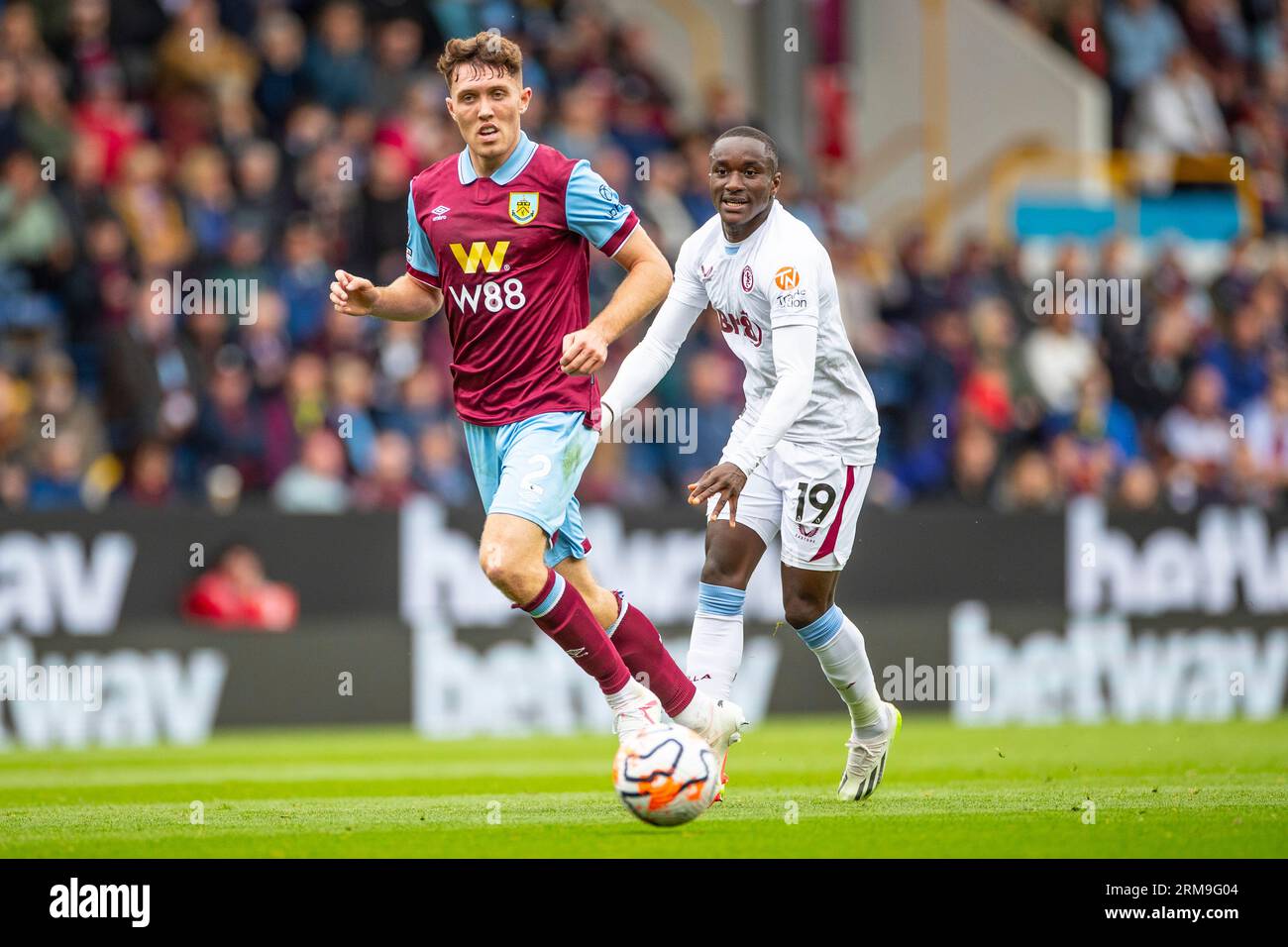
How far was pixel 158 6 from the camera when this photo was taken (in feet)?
51.1

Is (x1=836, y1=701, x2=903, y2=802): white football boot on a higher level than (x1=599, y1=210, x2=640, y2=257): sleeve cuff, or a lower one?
lower

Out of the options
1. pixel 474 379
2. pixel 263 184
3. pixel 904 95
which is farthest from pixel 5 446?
pixel 904 95

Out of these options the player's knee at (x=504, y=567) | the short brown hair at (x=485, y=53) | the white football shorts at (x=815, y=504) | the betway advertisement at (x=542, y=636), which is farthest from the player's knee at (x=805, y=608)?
the betway advertisement at (x=542, y=636)

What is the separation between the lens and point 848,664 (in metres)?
8.28

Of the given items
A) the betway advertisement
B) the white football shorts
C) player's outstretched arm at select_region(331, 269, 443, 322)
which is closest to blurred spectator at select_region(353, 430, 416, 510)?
the betway advertisement

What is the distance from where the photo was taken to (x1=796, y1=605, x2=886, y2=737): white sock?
8250 mm

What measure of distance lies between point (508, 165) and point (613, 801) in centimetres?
276

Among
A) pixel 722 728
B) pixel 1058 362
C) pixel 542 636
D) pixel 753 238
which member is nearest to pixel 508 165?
pixel 753 238

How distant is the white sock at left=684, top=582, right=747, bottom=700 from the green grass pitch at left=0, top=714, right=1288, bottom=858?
538mm

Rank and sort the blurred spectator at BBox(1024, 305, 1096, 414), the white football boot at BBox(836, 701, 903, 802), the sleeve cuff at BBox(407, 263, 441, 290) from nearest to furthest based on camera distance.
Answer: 1. the sleeve cuff at BBox(407, 263, 441, 290)
2. the white football boot at BBox(836, 701, 903, 802)
3. the blurred spectator at BBox(1024, 305, 1096, 414)

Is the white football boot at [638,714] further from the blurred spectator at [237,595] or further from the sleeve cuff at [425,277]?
the blurred spectator at [237,595]

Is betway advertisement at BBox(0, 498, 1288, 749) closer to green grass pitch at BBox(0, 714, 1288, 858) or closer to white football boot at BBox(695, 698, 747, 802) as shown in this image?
green grass pitch at BBox(0, 714, 1288, 858)

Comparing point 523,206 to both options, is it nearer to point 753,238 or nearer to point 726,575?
point 753,238
